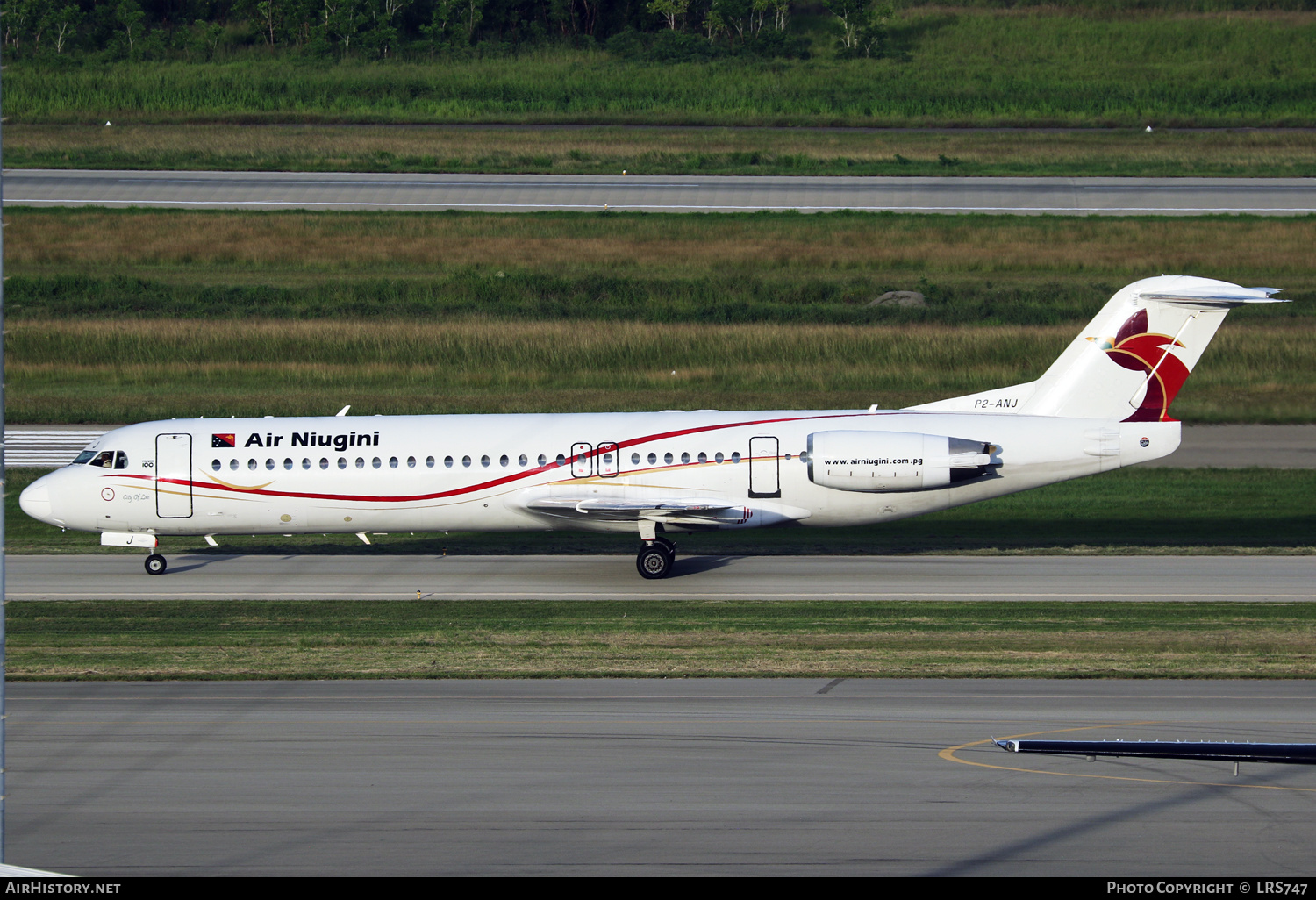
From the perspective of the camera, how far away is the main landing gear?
2861cm

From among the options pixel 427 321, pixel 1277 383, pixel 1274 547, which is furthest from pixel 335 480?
pixel 1277 383

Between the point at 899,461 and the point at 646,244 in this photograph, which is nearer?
the point at 899,461

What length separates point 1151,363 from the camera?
1114 inches

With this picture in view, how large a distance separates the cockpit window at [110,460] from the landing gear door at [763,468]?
509 inches

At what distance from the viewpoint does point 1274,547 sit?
31.0m

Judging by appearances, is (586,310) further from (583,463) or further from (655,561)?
(655,561)

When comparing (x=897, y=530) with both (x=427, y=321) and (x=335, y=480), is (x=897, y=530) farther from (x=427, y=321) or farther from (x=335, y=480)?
(x=427, y=321)

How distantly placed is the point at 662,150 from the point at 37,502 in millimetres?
49998

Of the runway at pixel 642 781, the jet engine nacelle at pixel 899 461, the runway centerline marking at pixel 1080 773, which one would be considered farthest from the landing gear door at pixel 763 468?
the runway centerline marking at pixel 1080 773

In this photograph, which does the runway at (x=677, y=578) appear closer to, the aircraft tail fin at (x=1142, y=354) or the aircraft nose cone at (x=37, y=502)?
the aircraft nose cone at (x=37, y=502)

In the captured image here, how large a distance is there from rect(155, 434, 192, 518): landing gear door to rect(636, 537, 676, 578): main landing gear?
944 centimetres

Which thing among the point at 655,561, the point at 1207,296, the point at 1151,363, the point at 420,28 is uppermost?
the point at 420,28

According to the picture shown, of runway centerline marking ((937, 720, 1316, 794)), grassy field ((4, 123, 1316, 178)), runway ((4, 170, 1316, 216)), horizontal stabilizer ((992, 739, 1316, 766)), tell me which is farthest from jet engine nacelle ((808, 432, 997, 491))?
grassy field ((4, 123, 1316, 178))

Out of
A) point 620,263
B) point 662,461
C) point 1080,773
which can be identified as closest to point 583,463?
point 662,461
